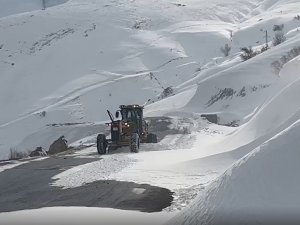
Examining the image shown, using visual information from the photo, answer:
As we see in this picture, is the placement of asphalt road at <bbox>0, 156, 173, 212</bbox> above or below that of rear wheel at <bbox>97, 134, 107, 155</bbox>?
above

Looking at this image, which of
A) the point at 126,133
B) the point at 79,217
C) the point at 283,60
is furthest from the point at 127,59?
the point at 79,217

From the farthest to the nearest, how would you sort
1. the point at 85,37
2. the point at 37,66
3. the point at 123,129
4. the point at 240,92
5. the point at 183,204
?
the point at 85,37 < the point at 37,66 < the point at 240,92 < the point at 123,129 < the point at 183,204

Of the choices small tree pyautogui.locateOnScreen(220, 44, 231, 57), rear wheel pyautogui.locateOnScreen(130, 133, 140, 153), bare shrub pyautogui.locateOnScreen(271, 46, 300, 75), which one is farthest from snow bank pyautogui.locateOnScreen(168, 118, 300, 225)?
small tree pyautogui.locateOnScreen(220, 44, 231, 57)

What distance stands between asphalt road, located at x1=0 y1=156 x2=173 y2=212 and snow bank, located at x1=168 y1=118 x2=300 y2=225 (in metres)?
2.23

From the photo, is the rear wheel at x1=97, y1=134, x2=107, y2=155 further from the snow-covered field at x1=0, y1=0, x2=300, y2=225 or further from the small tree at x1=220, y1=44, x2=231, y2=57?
the small tree at x1=220, y1=44, x2=231, y2=57

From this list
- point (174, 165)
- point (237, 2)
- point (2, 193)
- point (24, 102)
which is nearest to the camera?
point (2, 193)

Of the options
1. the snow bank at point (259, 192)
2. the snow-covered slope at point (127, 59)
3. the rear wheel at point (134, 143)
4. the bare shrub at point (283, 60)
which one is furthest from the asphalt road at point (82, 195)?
the bare shrub at point (283, 60)

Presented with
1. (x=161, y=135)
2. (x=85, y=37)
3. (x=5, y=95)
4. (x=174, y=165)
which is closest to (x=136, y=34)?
(x=85, y=37)

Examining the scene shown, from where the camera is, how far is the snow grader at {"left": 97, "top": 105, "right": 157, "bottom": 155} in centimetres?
2364

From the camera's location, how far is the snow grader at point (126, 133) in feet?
77.6

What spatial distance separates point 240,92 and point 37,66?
52406 mm

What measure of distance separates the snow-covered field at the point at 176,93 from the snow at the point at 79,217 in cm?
49

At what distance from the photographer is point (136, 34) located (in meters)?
102

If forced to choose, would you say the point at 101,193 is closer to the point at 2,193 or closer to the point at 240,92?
the point at 2,193
